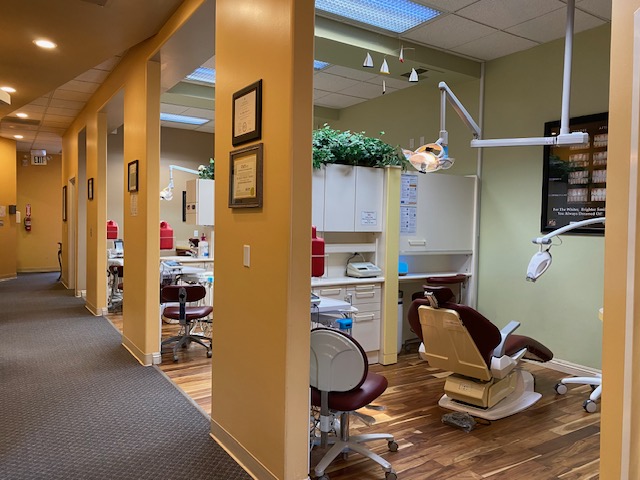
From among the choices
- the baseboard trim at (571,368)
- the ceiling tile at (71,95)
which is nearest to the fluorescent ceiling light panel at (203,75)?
the ceiling tile at (71,95)

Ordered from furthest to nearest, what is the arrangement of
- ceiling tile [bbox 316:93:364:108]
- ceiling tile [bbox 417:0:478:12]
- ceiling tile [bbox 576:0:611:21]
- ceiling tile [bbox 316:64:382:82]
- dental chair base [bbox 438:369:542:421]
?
ceiling tile [bbox 316:93:364:108], ceiling tile [bbox 316:64:382:82], ceiling tile [bbox 417:0:478:12], ceiling tile [bbox 576:0:611:21], dental chair base [bbox 438:369:542:421]

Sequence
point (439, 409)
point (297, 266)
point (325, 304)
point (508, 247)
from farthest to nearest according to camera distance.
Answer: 1. point (508, 247)
2. point (439, 409)
3. point (325, 304)
4. point (297, 266)

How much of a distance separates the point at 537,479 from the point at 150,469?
6.77ft

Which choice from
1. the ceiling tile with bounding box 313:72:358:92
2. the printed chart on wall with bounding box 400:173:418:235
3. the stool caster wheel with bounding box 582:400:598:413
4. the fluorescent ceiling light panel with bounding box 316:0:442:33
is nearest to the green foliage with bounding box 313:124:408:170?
the printed chart on wall with bounding box 400:173:418:235

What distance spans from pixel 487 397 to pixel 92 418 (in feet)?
8.82

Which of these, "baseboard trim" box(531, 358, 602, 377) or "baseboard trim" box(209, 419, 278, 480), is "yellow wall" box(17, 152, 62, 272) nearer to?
"baseboard trim" box(209, 419, 278, 480)

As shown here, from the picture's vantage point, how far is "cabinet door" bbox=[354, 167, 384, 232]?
461 cm

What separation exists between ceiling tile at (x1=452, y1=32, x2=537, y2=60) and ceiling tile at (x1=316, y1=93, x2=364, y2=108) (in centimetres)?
215

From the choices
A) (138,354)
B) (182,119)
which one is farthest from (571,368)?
(182,119)

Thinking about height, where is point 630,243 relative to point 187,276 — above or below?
above

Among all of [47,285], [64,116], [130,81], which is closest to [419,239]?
[130,81]

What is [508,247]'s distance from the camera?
517 centimetres

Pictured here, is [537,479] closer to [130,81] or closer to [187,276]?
[187,276]

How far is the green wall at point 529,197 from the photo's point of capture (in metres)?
4.46
